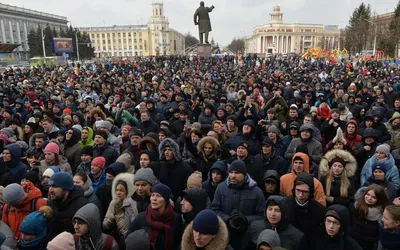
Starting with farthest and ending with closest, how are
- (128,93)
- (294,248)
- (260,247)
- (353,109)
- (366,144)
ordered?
(128,93)
(353,109)
(366,144)
(294,248)
(260,247)

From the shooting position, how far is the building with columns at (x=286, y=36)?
10744cm

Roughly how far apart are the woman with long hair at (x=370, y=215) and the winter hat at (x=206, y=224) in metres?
1.65

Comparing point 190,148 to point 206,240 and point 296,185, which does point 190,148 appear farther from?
point 206,240

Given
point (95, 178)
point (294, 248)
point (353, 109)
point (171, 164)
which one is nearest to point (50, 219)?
point (95, 178)

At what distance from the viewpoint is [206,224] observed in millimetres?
2576

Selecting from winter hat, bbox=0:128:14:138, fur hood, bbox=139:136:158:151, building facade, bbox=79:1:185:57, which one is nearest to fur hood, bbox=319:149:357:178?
fur hood, bbox=139:136:158:151

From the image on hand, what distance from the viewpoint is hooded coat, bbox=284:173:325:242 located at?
327cm

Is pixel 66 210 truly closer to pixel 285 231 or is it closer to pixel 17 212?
pixel 17 212

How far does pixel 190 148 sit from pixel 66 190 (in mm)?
2347

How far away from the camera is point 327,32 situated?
112 meters

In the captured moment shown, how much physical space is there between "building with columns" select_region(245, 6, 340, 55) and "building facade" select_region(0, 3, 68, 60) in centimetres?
6488

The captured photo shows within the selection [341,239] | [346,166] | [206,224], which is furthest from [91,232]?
[346,166]

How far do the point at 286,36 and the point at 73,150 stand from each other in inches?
4349

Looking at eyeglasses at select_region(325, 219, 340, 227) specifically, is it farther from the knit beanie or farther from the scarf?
the knit beanie
